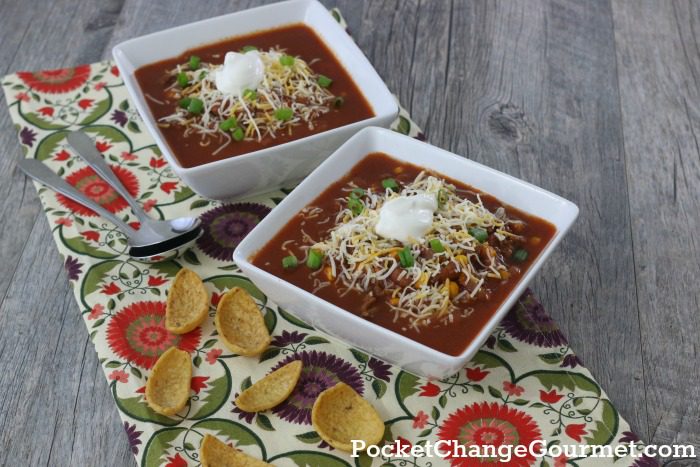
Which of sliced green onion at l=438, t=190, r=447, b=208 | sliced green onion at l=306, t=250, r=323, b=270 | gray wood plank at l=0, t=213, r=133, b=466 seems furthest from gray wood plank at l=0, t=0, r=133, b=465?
sliced green onion at l=438, t=190, r=447, b=208

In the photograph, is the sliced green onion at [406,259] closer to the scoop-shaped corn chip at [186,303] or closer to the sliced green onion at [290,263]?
the sliced green onion at [290,263]

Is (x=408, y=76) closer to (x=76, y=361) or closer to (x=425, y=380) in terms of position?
(x=425, y=380)

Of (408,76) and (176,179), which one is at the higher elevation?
(408,76)

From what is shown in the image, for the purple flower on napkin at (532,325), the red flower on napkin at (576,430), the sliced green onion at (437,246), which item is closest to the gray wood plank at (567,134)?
the purple flower on napkin at (532,325)

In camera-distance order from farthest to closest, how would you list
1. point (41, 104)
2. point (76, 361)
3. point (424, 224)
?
point (41, 104) → point (76, 361) → point (424, 224)

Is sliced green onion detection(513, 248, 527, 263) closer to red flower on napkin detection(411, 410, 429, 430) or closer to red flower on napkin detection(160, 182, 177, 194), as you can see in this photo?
red flower on napkin detection(411, 410, 429, 430)

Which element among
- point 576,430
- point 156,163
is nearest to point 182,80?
point 156,163

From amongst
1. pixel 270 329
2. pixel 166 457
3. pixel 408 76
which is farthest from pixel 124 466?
pixel 408 76

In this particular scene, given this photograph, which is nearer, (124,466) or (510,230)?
(124,466)
